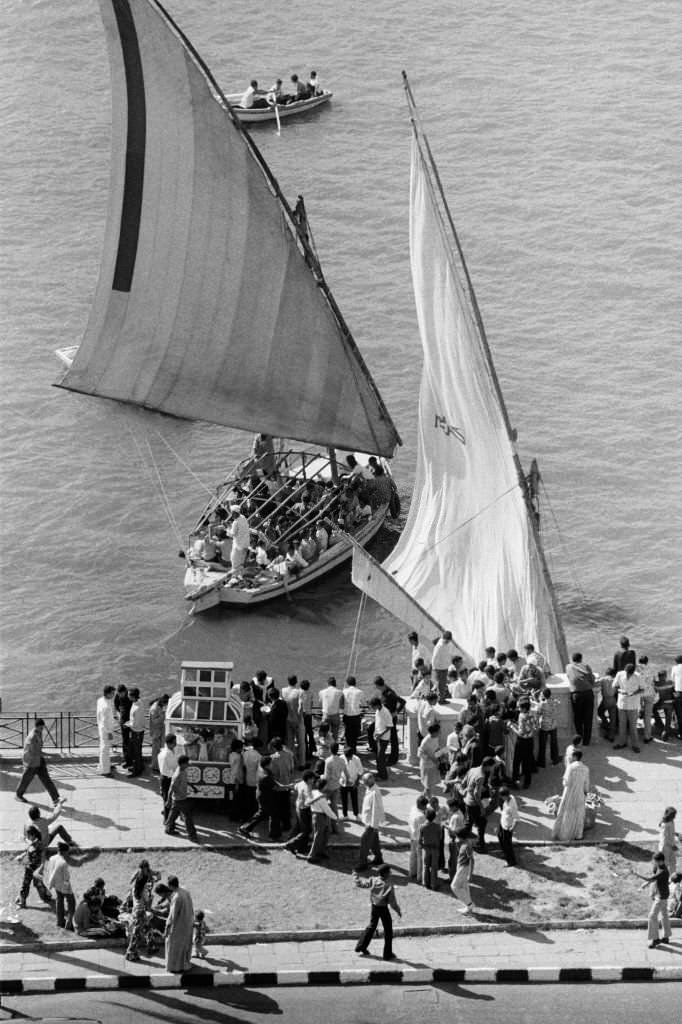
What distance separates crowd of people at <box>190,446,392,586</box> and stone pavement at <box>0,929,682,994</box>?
20.0 metres

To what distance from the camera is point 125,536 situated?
56.7 metres

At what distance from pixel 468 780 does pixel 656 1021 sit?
241 inches

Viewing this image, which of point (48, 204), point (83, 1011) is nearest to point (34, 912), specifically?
point (83, 1011)

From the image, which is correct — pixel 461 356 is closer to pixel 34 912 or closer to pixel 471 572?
pixel 471 572

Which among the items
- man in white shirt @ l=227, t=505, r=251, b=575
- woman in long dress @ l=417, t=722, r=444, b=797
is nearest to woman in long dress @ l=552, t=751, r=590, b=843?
woman in long dress @ l=417, t=722, r=444, b=797

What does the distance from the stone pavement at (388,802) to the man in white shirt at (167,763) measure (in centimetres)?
56

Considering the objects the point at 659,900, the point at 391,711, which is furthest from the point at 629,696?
the point at 659,900

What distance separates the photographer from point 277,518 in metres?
53.6

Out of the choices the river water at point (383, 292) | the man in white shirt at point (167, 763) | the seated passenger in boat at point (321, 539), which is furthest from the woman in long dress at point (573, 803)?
the seated passenger in boat at point (321, 539)

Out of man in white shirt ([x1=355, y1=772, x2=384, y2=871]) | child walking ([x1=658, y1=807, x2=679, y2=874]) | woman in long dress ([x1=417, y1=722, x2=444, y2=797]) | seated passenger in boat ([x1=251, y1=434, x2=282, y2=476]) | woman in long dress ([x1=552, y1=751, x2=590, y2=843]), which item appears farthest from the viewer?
seated passenger in boat ([x1=251, y1=434, x2=282, y2=476])

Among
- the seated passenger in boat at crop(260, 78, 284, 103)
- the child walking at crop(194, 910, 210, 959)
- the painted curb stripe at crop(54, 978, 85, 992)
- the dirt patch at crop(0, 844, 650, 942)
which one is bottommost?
the painted curb stripe at crop(54, 978, 85, 992)

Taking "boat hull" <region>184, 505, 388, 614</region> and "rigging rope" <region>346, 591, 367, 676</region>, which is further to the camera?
"boat hull" <region>184, 505, 388, 614</region>

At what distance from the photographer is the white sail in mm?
41125

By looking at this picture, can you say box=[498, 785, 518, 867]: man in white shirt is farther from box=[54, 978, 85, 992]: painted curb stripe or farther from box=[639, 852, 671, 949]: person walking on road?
box=[54, 978, 85, 992]: painted curb stripe
